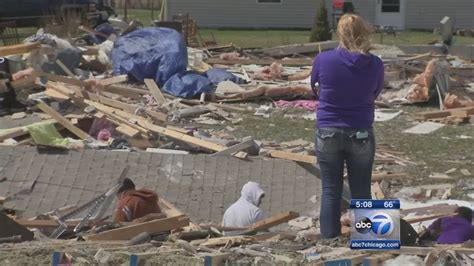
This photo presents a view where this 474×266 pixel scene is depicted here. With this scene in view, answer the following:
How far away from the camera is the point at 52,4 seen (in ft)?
92.2

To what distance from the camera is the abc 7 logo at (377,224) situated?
4.82 m

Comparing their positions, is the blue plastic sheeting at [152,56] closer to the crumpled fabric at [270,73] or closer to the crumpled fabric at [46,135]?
the crumpled fabric at [270,73]

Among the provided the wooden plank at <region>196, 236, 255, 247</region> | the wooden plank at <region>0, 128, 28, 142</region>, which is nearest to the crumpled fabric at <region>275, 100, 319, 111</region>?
the wooden plank at <region>0, 128, 28, 142</region>

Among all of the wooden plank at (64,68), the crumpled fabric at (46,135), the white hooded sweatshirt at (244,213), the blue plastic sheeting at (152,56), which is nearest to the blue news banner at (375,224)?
the white hooded sweatshirt at (244,213)

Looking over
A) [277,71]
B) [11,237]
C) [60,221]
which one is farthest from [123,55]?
[11,237]

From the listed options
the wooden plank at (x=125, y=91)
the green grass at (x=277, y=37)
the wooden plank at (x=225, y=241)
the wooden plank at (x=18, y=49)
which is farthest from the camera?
the green grass at (x=277, y=37)

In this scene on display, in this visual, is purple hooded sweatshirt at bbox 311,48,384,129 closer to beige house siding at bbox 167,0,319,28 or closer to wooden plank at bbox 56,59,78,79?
wooden plank at bbox 56,59,78,79

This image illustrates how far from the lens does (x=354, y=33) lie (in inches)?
235

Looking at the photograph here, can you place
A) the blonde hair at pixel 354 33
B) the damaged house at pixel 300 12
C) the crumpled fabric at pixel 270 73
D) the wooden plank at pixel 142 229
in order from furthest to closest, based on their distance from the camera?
the damaged house at pixel 300 12 → the crumpled fabric at pixel 270 73 → the wooden plank at pixel 142 229 → the blonde hair at pixel 354 33

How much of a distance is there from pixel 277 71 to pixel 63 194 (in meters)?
9.40

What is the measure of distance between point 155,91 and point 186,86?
688mm

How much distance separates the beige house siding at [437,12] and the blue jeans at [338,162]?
2688 centimetres

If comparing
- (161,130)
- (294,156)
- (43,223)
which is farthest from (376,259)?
(161,130)

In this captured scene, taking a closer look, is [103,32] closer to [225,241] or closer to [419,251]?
[225,241]
